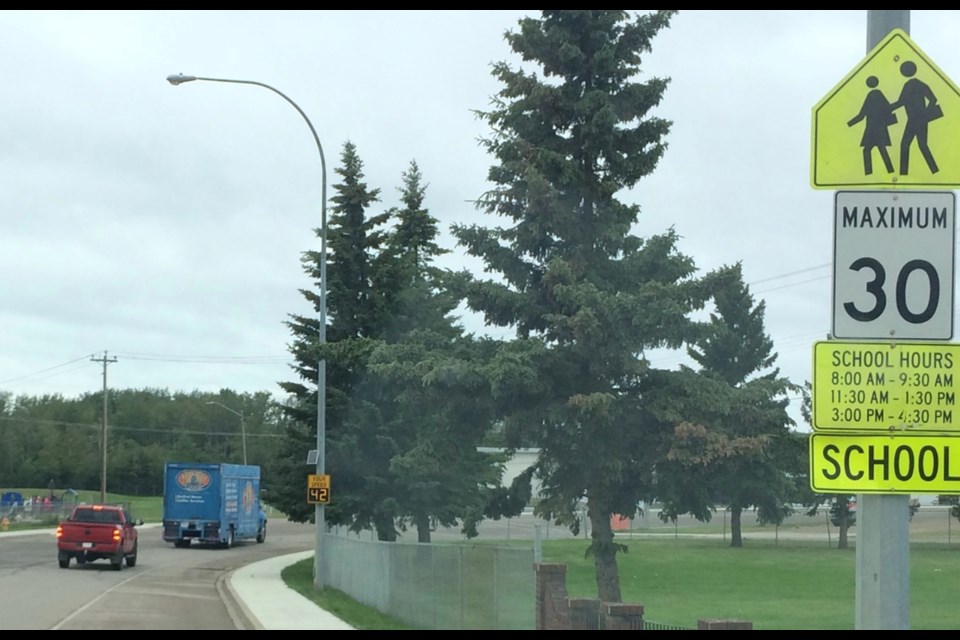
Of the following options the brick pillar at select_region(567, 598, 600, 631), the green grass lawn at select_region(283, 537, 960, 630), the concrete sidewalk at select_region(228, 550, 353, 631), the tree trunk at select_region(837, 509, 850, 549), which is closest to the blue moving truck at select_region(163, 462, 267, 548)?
the green grass lawn at select_region(283, 537, 960, 630)

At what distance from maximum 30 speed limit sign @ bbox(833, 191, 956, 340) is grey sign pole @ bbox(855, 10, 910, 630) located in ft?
2.23

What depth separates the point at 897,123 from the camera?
4.91 meters

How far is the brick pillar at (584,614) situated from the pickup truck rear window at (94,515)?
2598 cm

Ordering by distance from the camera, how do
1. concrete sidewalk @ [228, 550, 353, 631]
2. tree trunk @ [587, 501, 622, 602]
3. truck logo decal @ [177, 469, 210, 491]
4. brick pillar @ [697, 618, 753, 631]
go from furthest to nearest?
truck logo decal @ [177, 469, 210, 491], tree trunk @ [587, 501, 622, 602], concrete sidewalk @ [228, 550, 353, 631], brick pillar @ [697, 618, 753, 631]

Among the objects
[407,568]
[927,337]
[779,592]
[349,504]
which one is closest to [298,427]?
[349,504]

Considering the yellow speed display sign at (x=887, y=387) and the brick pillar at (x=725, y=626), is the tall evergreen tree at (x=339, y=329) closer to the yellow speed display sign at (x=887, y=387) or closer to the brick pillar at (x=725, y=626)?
the brick pillar at (x=725, y=626)

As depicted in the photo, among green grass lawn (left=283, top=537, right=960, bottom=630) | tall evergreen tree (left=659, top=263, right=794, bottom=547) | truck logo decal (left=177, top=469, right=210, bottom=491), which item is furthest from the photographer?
truck logo decal (left=177, top=469, right=210, bottom=491)

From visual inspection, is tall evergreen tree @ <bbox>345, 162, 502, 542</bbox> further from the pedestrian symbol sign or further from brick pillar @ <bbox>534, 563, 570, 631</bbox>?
the pedestrian symbol sign

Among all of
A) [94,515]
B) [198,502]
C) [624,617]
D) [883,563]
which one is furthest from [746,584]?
[883,563]

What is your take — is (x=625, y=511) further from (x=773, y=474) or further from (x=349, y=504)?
(x=349, y=504)

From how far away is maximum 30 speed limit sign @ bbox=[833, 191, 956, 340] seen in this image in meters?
4.77

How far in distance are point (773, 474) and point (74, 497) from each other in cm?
7511

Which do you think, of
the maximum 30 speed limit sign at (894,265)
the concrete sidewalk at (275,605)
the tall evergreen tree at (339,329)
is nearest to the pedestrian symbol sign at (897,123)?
the maximum 30 speed limit sign at (894,265)

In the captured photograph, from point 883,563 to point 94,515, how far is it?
35.1 metres
